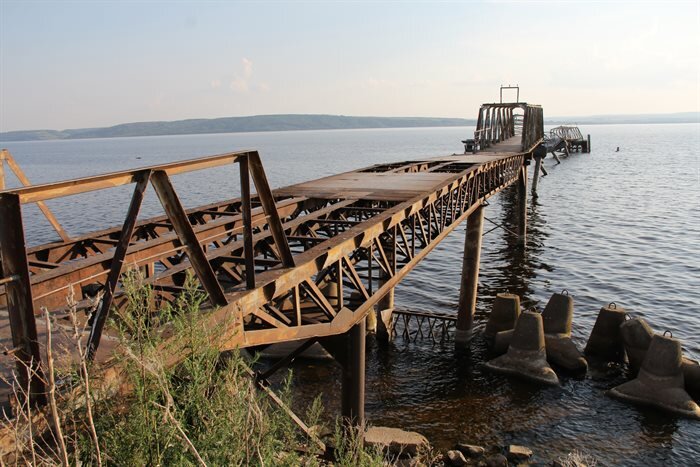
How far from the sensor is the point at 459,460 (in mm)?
13102

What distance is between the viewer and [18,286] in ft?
13.8

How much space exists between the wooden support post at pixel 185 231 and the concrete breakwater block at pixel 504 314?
50.2 feet

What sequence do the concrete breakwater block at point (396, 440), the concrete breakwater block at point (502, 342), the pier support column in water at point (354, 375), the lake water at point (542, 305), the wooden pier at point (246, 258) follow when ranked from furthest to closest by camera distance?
1. the concrete breakwater block at point (502, 342)
2. the lake water at point (542, 305)
3. the concrete breakwater block at point (396, 440)
4. the pier support column in water at point (354, 375)
5. the wooden pier at point (246, 258)

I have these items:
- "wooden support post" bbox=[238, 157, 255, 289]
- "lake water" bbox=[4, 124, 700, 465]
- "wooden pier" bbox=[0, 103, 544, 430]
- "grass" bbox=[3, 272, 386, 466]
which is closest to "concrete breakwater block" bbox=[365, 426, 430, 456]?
"lake water" bbox=[4, 124, 700, 465]

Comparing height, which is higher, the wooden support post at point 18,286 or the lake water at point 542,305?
the wooden support post at point 18,286

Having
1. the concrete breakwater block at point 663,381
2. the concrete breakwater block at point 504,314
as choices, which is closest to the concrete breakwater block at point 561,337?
the concrete breakwater block at point 504,314

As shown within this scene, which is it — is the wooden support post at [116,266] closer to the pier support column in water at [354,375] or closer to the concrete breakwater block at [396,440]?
the pier support column in water at [354,375]

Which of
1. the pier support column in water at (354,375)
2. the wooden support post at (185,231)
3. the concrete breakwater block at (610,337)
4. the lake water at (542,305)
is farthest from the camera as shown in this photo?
the concrete breakwater block at (610,337)

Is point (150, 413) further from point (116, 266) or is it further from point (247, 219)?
point (247, 219)

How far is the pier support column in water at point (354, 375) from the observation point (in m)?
11.0

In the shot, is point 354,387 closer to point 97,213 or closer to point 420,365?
point 420,365

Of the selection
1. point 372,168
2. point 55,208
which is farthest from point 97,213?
point 372,168

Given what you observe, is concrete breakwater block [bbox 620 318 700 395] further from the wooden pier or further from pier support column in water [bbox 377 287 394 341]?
pier support column in water [bbox 377 287 394 341]

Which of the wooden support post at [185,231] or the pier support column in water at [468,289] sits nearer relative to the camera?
the wooden support post at [185,231]
